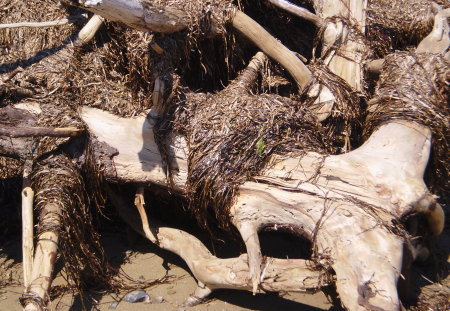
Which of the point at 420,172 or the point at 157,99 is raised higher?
the point at 157,99

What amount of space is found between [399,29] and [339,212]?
108 inches

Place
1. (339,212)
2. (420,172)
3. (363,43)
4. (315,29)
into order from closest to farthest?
(339,212)
(420,172)
(363,43)
(315,29)

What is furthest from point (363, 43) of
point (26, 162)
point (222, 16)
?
point (26, 162)

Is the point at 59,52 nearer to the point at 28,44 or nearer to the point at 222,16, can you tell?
the point at 28,44

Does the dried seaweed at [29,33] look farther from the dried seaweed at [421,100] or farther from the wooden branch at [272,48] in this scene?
the dried seaweed at [421,100]

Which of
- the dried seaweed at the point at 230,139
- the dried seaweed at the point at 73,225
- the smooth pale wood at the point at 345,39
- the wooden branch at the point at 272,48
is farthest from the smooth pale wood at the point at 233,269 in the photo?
the smooth pale wood at the point at 345,39

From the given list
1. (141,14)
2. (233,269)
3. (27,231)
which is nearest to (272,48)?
(141,14)

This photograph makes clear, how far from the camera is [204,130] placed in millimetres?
4020

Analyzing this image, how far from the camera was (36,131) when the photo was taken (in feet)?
12.5

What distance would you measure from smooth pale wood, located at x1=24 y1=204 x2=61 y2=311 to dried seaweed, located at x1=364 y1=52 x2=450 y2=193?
2.47m

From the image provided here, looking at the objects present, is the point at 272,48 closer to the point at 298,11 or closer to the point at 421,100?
the point at 298,11

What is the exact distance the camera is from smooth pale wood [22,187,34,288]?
361 centimetres

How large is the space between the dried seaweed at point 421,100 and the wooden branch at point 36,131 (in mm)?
2311

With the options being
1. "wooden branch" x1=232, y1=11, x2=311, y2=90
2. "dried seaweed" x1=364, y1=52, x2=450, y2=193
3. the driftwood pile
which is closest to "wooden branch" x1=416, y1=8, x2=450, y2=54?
the driftwood pile
